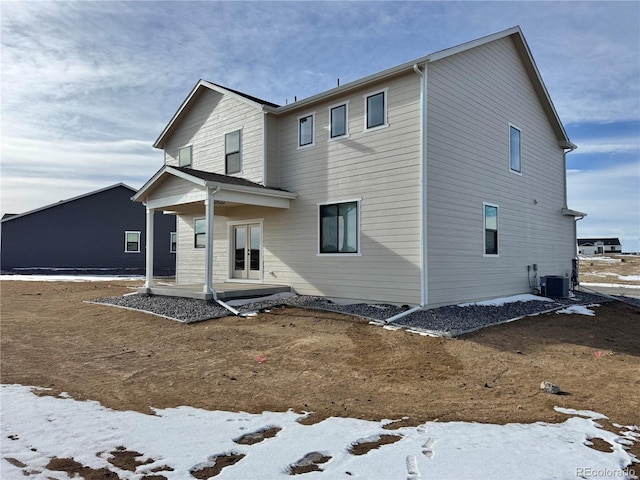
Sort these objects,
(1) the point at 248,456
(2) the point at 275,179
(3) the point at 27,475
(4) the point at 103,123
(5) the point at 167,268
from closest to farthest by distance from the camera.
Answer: (3) the point at 27,475 → (1) the point at 248,456 → (2) the point at 275,179 → (4) the point at 103,123 → (5) the point at 167,268

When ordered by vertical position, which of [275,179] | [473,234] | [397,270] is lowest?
[397,270]

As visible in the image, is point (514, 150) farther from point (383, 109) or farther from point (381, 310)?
point (381, 310)

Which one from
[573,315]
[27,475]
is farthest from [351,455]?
[573,315]

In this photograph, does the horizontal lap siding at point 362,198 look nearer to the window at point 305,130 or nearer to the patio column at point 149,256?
the window at point 305,130

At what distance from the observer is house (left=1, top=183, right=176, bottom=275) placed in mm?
27219

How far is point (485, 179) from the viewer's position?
40.8 feet

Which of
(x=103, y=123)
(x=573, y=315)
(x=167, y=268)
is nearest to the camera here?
(x=573, y=315)

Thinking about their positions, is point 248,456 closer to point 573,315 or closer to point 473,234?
point 473,234

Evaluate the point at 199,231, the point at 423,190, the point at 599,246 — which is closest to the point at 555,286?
the point at 423,190

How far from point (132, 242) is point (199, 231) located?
15.5m

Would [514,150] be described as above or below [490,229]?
above

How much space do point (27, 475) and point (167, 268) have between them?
2743 cm

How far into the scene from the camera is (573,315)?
1135 centimetres

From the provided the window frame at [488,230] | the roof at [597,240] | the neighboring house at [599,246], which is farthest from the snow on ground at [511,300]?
the roof at [597,240]
